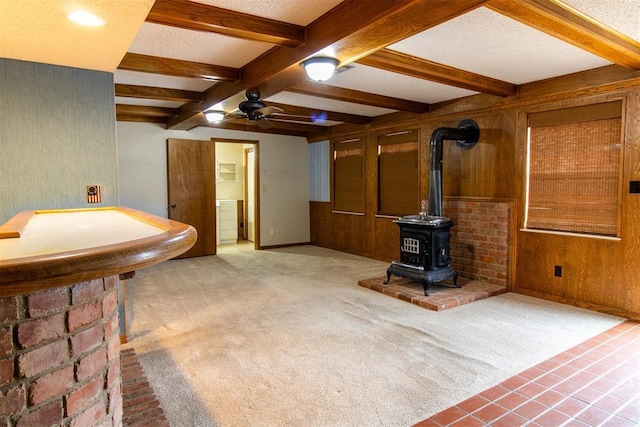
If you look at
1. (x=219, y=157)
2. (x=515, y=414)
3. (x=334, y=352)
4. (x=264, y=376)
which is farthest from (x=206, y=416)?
(x=219, y=157)

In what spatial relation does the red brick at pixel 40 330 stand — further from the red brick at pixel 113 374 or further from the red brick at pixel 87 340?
the red brick at pixel 113 374

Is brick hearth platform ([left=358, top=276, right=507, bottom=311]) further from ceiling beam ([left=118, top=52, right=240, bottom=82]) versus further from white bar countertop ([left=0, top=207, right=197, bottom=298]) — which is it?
white bar countertop ([left=0, top=207, right=197, bottom=298])

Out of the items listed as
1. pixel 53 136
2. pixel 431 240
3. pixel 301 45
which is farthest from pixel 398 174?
pixel 53 136

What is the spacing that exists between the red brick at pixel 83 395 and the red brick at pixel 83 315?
0.18 m

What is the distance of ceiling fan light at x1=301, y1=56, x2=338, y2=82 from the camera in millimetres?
2710

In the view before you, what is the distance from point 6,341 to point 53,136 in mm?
2237

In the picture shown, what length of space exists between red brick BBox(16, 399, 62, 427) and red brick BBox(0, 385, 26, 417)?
0.11ft

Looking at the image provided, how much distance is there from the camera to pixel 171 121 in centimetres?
587

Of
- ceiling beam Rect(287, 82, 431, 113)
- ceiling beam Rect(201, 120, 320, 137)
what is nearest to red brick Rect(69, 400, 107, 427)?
ceiling beam Rect(287, 82, 431, 113)

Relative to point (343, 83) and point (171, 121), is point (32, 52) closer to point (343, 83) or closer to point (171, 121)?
point (343, 83)

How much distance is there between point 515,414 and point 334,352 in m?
1.22

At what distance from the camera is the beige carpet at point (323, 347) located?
2150mm

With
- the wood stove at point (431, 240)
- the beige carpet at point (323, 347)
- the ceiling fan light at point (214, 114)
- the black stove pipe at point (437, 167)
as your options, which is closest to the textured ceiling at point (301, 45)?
the ceiling fan light at point (214, 114)

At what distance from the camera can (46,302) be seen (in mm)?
907
